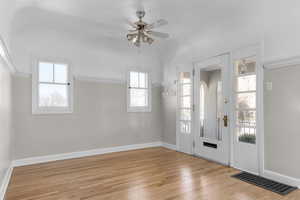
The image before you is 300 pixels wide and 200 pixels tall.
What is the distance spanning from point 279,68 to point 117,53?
3771mm

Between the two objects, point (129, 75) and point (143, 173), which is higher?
point (129, 75)

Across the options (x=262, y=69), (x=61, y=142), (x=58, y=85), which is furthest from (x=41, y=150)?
(x=262, y=69)

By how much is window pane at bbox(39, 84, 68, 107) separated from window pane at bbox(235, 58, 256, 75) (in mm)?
3873

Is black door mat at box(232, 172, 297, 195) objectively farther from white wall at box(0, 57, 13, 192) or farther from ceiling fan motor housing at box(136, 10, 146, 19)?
white wall at box(0, 57, 13, 192)

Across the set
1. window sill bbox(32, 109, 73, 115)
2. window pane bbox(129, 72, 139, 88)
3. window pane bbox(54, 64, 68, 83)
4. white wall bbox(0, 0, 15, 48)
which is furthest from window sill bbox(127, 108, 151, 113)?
white wall bbox(0, 0, 15, 48)

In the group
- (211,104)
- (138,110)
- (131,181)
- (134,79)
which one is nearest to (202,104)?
(211,104)

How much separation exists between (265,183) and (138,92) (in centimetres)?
374

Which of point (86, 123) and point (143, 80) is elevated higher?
point (143, 80)

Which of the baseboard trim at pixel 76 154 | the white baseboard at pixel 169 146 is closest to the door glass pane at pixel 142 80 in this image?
the baseboard trim at pixel 76 154

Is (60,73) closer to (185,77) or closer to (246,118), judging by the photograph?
(185,77)

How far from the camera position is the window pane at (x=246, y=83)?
3.43 metres

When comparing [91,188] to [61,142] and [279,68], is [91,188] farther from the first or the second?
[279,68]

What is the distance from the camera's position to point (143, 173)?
348 centimetres

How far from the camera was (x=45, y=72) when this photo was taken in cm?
426
